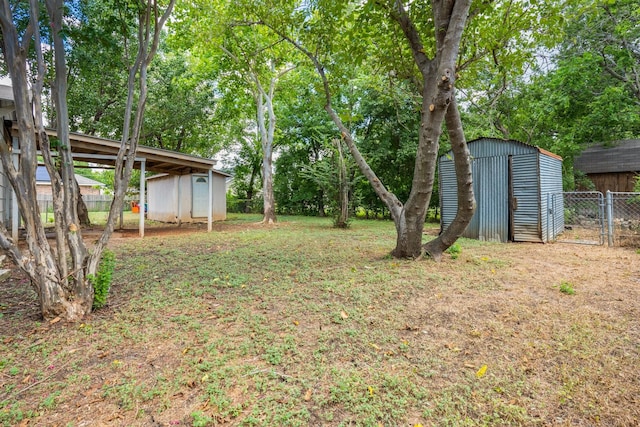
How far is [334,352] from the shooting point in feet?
7.13

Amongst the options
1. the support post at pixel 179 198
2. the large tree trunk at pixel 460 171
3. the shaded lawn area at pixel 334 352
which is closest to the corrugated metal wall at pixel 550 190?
the shaded lawn area at pixel 334 352

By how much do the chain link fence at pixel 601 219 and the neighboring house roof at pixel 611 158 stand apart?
3443 mm

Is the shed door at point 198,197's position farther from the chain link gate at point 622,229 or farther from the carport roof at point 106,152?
the chain link gate at point 622,229

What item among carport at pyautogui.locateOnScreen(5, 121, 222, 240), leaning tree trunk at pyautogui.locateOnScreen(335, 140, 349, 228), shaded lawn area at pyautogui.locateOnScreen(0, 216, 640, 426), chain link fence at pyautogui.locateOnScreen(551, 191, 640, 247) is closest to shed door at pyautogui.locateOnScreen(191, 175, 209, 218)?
carport at pyautogui.locateOnScreen(5, 121, 222, 240)

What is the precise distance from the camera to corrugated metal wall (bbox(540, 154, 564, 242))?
22.8 feet

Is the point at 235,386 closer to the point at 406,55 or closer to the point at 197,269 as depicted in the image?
the point at 197,269

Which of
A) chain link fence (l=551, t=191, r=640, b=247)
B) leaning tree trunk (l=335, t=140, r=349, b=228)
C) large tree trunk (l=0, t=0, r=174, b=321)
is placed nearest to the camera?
large tree trunk (l=0, t=0, r=174, b=321)

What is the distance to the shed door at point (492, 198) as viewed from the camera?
7.23 meters

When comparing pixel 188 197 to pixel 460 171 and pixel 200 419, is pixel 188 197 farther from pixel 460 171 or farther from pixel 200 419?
pixel 200 419

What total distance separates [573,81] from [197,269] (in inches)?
555

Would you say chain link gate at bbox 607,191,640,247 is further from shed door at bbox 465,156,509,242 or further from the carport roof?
the carport roof

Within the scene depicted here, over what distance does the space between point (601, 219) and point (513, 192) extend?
1760mm

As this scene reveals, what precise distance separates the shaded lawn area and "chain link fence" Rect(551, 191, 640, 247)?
304 centimetres

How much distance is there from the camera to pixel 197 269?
457cm
